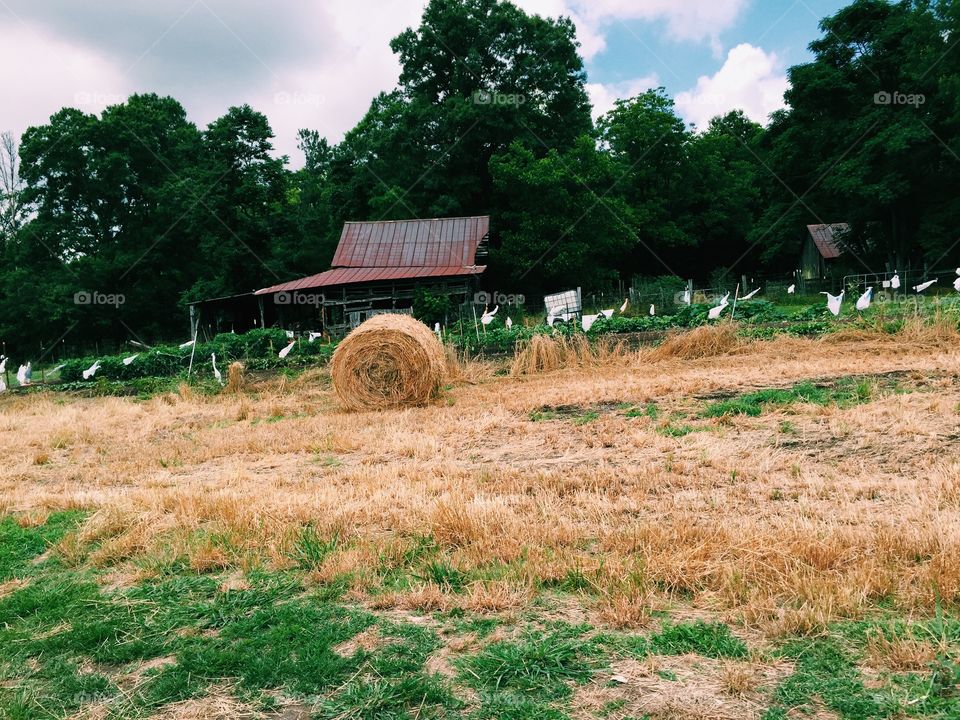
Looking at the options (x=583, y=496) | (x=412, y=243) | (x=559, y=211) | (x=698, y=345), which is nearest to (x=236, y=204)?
(x=412, y=243)

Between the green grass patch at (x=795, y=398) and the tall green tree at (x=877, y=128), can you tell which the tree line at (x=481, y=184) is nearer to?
the tall green tree at (x=877, y=128)

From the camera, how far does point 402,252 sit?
1243 inches

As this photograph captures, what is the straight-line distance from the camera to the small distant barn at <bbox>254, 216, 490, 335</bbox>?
29.7 metres

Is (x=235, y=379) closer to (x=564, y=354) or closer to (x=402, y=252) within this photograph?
(x=564, y=354)

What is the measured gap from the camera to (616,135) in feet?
141

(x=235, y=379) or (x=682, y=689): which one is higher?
(x=235, y=379)

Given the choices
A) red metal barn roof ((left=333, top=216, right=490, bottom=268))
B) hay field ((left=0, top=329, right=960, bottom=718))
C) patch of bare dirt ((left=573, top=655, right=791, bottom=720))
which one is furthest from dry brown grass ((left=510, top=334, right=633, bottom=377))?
red metal barn roof ((left=333, top=216, right=490, bottom=268))

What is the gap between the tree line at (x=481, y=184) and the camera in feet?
107

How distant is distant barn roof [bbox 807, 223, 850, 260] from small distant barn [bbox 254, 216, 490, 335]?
23423 mm

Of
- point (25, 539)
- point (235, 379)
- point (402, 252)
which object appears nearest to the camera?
point (25, 539)

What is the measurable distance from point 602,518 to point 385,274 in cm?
2613

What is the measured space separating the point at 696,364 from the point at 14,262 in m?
45.3

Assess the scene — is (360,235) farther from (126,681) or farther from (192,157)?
(126,681)

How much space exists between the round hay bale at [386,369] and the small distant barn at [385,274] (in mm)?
16770
